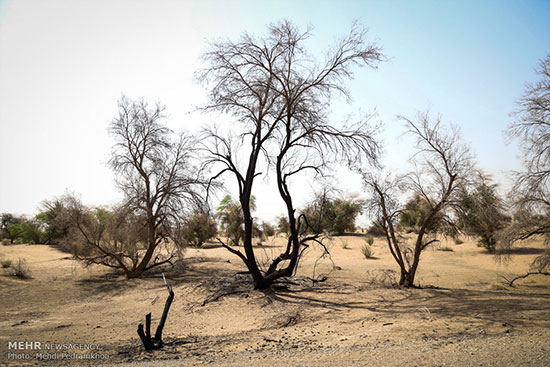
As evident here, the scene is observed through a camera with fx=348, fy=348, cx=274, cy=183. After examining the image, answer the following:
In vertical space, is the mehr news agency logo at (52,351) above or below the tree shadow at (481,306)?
below

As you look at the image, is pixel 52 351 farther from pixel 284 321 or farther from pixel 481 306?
pixel 481 306

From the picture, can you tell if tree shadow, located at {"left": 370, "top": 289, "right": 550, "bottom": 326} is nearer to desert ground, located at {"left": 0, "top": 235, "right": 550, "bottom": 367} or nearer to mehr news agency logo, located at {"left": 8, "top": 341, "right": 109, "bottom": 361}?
desert ground, located at {"left": 0, "top": 235, "right": 550, "bottom": 367}

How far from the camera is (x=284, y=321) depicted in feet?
30.5

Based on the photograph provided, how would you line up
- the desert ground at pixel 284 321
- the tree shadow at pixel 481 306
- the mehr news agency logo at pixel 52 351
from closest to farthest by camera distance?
the desert ground at pixel 284 321, the mehr news agency logo at pixel 52 351, the tree shadow at pixel 481 306

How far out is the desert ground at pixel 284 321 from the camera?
6.07m

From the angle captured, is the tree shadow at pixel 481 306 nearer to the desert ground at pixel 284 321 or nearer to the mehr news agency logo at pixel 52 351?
the desert ground at pixel 284 321

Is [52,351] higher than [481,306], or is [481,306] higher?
[481,306]

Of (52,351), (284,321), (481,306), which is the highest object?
(481,306)

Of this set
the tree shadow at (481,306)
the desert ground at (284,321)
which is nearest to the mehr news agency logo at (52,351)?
the desert ground at (284,321)

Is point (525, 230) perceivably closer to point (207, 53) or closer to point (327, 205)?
point (327, 205)

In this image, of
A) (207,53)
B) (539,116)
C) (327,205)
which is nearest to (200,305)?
(327,205)

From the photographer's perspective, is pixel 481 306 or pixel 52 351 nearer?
pixel 52 351

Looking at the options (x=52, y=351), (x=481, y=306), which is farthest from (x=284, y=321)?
(x=52, y=351)

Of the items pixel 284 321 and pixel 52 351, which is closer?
pixel 52 351
